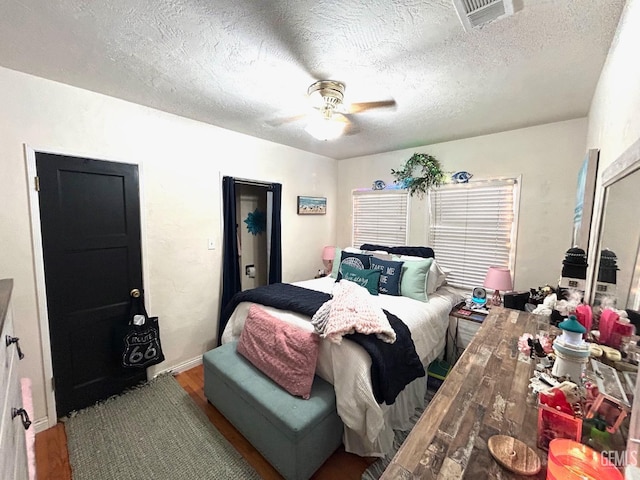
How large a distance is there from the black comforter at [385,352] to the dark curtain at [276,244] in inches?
36.8

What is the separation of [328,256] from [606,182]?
2885 millimetres

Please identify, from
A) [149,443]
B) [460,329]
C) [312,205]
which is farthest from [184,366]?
[460,329]

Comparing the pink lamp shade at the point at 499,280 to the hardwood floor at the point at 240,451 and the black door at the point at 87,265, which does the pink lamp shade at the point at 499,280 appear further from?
the black door at the point at 87,265

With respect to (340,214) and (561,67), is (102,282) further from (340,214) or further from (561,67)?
(561,67)

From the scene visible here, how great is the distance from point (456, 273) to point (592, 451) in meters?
2.64

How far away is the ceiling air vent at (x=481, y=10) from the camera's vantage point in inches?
41.8

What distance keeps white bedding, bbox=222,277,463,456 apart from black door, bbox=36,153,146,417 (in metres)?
0.98

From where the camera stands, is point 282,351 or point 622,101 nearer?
point 622,101

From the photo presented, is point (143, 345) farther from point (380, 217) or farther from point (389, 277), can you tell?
point (380, 217)

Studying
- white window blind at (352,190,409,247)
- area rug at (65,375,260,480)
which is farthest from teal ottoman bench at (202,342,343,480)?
white window blind at (352,190,409,247)

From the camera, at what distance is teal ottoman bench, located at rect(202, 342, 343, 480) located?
1512mm

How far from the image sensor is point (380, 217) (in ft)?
A: 12.4

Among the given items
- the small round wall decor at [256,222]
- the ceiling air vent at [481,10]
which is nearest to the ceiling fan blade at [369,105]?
the ceiling air vent at [481,10]

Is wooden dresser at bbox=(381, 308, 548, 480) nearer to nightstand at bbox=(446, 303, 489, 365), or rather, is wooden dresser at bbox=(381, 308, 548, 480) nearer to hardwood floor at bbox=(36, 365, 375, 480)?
hardwood floor at bbox=(36, 365, 375, 480)
